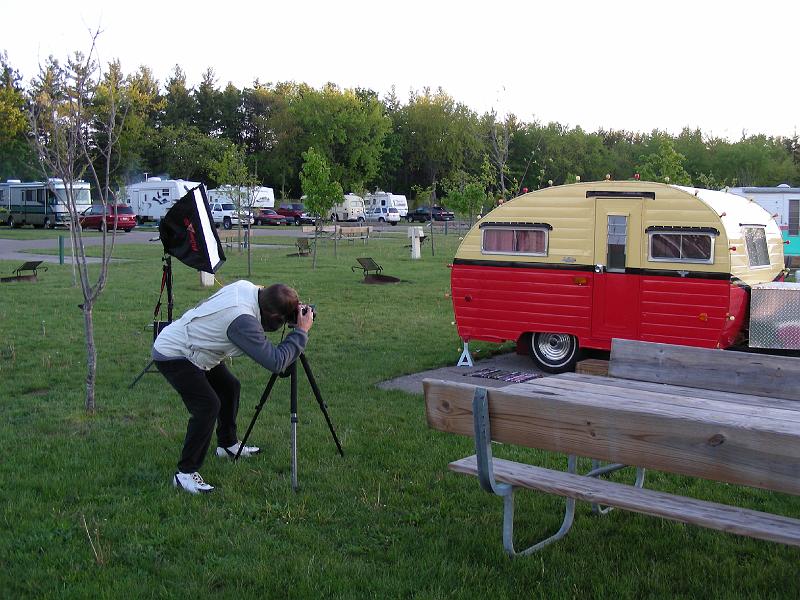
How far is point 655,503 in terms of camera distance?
3830 mm

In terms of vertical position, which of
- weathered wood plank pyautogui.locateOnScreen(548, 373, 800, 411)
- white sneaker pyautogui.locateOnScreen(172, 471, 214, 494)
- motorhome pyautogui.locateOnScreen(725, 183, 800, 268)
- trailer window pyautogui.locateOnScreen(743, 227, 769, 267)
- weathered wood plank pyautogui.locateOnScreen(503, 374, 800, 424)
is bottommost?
white sneaker pyautogui.locateOnScreen(172, 471, 214, 494)

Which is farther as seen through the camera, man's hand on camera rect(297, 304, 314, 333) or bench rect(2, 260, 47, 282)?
bench rect(2, 260, 47, 282)

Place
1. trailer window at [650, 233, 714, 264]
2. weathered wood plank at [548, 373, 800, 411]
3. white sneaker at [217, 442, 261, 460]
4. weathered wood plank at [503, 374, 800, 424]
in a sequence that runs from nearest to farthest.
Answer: weathered wood plank at [503, 374, 800, 424]
weathered wood plank at [548, 373, 800, 411]
white sneaker at [217, 442, 261, 460]
trailer window at [650, 233, 714, 264]

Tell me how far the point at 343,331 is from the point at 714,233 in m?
5.37

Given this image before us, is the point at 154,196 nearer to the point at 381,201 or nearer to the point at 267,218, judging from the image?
the point at 267,218

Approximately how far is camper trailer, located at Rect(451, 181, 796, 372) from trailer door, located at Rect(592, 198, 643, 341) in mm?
10

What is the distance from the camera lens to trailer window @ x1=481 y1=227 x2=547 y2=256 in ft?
31.6

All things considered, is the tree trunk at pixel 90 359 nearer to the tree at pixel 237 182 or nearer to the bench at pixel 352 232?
the tree at pixel 237 182

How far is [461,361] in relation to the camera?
10.2 m

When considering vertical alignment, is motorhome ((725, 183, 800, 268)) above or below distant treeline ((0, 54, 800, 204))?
below

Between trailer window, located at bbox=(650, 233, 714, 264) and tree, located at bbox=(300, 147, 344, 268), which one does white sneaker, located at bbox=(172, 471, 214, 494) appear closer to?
trailer window, located at bbox=(650, 233, 714, 264)

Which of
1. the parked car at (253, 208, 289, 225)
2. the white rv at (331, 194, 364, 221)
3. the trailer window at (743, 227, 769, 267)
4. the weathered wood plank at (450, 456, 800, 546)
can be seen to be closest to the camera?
the weathered wood plank at (450, 456, 800, 546)


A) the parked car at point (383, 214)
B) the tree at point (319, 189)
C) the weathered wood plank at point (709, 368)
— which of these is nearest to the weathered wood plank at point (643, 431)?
the weathered wood plank at point (709, 368)

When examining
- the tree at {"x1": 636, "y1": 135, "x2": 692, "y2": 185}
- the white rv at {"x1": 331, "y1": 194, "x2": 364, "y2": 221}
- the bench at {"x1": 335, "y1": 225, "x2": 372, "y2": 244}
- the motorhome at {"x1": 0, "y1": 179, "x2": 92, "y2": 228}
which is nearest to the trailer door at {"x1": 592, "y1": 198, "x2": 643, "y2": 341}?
the tree at {"x1": 636, "y1": 135, "x2": 692, "y2": 185}
